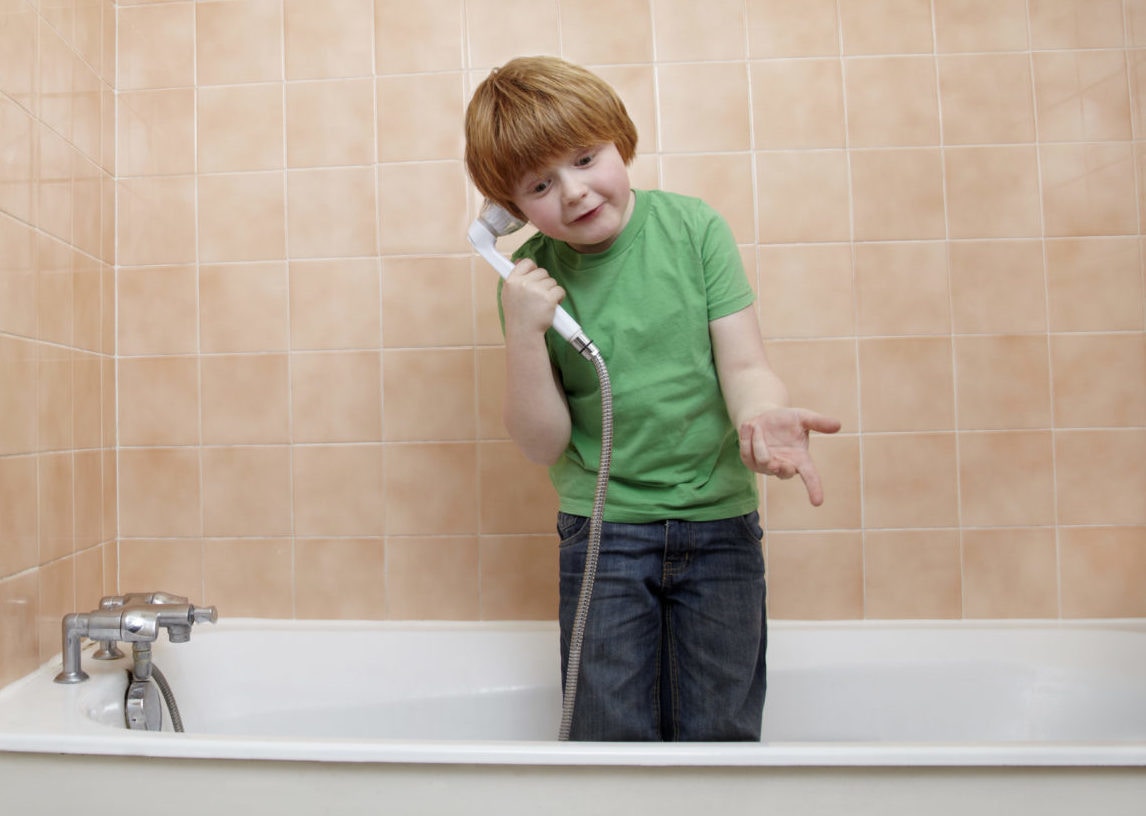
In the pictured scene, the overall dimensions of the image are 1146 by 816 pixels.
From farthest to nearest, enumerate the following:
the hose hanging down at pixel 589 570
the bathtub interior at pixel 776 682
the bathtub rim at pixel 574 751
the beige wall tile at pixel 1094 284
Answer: the beige wall tile at pixel 1094 284, the bathtub interior at pixel 776 682, the hose hanging down at pixel 589 570, the bathtub rim at pixel 574 751

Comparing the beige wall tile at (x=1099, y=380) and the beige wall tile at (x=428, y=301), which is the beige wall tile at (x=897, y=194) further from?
the beige wall tile at (x=428, y=301)

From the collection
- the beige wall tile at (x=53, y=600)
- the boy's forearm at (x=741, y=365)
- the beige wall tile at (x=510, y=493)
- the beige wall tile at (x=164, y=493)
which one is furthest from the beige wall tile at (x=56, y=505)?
the boy's forearm at (x=741, y=365)

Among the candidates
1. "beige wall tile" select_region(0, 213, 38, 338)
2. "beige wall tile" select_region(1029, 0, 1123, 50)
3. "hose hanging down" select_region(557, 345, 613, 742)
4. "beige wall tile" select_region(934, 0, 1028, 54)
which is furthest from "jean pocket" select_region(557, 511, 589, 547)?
"beige wall tile" select_region(1029, 0, 1123, 50)

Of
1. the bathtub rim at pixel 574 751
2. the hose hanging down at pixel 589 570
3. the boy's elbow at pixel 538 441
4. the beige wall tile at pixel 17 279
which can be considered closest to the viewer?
the bathtub rim at pixel 574 751

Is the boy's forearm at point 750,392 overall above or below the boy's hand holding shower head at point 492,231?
below

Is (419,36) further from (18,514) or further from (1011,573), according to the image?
(1011,573)

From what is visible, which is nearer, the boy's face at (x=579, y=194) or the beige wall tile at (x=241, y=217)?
the boy's face at (x=579, y=194)

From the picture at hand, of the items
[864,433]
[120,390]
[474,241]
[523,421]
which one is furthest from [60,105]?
[864,433]

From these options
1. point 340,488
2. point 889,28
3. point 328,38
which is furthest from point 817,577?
point 328,38

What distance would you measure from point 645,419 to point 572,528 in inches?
6.6

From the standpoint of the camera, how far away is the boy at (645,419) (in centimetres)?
92

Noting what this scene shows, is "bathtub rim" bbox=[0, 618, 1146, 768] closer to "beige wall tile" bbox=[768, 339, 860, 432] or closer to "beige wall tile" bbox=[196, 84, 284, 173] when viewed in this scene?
"beige wall tile" bbox=[768, 339, 860, 432]

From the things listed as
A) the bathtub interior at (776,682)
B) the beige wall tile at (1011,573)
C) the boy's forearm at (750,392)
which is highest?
the boy's forearm at (750,392)

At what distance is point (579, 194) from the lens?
879 mm
